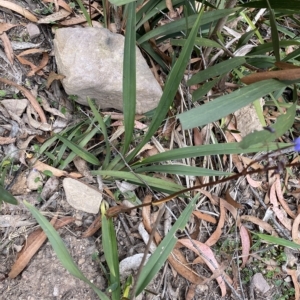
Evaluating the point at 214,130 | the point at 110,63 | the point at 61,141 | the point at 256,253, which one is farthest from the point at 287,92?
the point at 61,141

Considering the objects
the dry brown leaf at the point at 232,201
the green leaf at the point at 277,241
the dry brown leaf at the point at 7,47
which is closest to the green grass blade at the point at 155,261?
the dry brown leaf at the point at 232,201

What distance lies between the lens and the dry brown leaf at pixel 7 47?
4.16 feet

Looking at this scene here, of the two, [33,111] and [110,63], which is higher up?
[110,63]

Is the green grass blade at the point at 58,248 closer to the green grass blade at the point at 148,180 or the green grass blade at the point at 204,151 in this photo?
the green grass blade at the point at 148,180

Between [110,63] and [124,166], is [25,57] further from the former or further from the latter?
[124,166]

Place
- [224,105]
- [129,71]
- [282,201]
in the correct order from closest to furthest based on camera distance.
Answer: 1. [224,105]
2. [129,71]
3. [282,201]

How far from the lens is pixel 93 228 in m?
1.16

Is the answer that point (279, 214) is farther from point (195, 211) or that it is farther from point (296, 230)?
point (195, 211)

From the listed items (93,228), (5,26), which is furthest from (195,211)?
(5,26)

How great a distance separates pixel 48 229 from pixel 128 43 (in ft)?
1.80

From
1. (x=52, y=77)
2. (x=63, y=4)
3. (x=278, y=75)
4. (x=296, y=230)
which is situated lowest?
(x=296, y=230)

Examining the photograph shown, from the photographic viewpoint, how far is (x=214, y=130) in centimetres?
143

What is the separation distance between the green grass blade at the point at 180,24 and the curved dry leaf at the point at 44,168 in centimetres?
55

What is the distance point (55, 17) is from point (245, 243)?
43.5 inches
